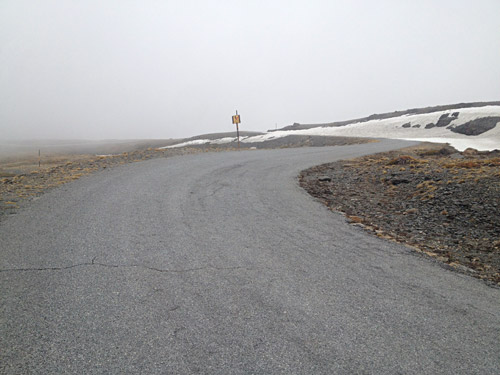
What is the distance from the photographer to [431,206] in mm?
7355

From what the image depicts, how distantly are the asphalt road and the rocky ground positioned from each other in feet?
2.06

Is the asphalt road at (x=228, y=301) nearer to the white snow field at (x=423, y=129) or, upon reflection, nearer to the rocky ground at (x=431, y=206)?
the rocky ground at (x=431, y=206)

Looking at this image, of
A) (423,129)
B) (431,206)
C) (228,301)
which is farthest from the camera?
(423,129)

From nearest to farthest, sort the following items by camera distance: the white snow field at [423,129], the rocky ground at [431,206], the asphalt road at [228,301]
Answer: the asphalt road at [228,301] < the rocky ground at [431,206] < the white snow field at [423,129]

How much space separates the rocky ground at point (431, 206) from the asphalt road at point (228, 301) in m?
0.63

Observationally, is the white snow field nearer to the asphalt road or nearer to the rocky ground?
the rocky ground

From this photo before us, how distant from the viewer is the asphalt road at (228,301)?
2666mm

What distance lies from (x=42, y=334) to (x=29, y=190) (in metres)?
8.34

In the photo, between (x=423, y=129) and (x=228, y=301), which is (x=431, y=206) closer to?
(x=228, y=301)

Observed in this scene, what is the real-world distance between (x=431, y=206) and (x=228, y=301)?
19.2 feet

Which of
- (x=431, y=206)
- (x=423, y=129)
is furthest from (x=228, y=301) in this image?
(x=423, y=129)

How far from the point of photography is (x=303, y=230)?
19.9 ft

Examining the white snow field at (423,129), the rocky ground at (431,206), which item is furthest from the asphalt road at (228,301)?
the white snow field at (423,129)

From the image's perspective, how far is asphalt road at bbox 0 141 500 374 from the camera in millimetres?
2666
